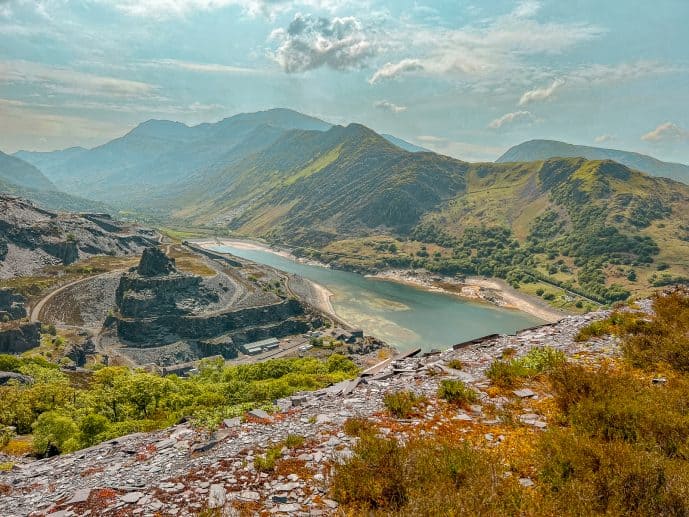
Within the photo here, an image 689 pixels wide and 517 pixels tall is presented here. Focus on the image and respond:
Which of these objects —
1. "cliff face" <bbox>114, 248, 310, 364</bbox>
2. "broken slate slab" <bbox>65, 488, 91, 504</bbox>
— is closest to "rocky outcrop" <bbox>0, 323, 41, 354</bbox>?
"cliff face" <bbox>114, 248, 310, 364</bbox>

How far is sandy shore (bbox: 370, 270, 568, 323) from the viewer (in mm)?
144125

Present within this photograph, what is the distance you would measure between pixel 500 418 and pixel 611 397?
3101 millimetres

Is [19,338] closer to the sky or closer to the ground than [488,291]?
closer to the ground

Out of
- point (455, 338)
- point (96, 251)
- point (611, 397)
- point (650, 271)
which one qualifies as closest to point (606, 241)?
point (650, 271)

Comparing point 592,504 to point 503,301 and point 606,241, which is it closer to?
point 503,301

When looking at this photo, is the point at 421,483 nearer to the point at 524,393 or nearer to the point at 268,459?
the point at 268,459

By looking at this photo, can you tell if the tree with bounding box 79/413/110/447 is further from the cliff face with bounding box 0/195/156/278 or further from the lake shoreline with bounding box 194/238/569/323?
the cliff face with bounding box 0/195/156/278

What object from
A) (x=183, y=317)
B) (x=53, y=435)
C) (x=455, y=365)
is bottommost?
(x=183, y=317)

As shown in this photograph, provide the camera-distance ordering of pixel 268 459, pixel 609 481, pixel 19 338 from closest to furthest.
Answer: pixel 609 481, pixel 268 459, pixel 19 338

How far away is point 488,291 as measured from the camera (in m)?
170

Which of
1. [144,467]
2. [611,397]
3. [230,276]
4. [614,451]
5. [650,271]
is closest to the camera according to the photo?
[614,451]

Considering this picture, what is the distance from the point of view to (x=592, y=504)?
6945mm

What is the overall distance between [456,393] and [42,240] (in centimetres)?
17916

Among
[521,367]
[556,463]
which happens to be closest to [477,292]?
[521,367]
